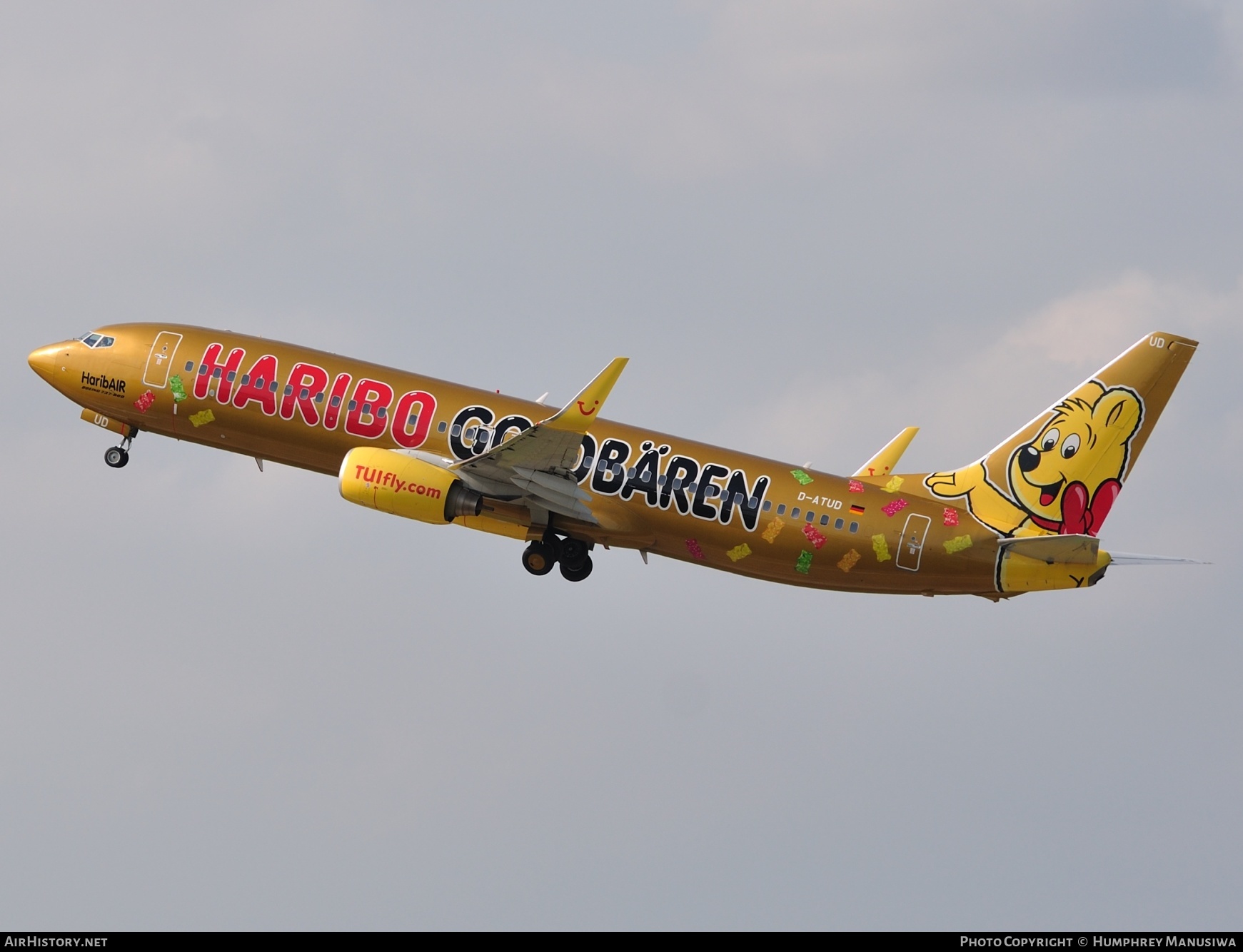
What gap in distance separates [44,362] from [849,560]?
2966 cm

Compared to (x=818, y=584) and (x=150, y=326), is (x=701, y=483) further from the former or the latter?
(x=150, y=326)

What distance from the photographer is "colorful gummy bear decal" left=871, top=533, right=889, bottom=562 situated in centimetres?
5231

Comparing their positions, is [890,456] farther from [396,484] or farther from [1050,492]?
[396,484]

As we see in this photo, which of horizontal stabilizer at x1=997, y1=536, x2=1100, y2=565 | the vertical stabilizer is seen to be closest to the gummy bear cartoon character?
the vertical stabilizer

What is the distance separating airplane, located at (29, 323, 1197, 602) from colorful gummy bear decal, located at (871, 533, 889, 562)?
0.07 m

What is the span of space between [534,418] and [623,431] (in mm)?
2972

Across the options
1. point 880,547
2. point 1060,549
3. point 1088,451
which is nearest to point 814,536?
point 880,547

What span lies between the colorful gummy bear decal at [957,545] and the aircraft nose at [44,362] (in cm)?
3196

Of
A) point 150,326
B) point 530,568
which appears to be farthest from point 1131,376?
point 150,326

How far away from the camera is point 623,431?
5475 cm

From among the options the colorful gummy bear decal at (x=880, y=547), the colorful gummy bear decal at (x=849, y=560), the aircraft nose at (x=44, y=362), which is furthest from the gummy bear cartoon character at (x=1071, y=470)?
the aircraft nose at (x=44, y=362)

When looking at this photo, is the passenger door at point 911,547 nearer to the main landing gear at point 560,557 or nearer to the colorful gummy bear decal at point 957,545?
the colorful gummy bear decal at point 957,545

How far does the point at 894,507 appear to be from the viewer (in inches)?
2087

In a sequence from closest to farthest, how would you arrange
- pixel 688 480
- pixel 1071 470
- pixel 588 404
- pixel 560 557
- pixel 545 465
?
pixel 588 404 → pixel 545 465 → pixel 1071 470 → pixel 688 480 → pixel 560 557
